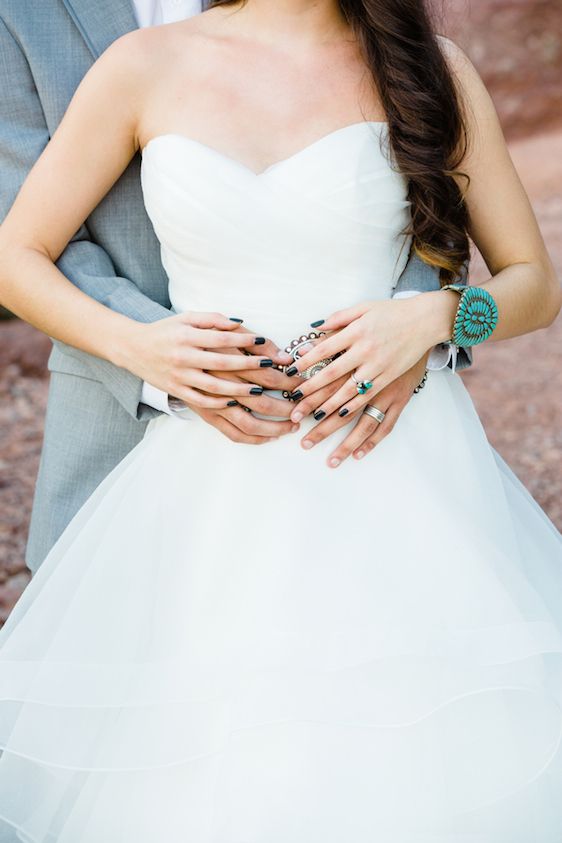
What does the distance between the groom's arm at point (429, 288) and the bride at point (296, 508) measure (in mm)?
27

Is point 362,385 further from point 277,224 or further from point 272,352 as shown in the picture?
point 277,224

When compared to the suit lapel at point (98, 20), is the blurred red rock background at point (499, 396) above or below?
below

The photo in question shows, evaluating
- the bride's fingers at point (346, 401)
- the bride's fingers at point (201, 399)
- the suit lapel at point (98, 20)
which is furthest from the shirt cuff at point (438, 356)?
the suit lapel at point (98, 20)

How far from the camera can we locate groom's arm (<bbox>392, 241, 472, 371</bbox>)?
2197 mm

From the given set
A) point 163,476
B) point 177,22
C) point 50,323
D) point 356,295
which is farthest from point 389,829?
point 177,22

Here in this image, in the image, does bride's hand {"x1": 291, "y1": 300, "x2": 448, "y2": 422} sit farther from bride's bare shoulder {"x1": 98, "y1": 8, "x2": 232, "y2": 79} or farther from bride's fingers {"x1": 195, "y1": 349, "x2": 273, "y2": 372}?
bride's bare shoulder {"x1": 98, "y1": 8, "x2": 232, "y2": 79}

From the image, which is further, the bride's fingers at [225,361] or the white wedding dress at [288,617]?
the bride's fingers at [225,361]

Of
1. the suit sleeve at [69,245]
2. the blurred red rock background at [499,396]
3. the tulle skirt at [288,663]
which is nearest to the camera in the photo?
the tulle skirt at [288,663]

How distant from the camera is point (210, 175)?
207 centimetres

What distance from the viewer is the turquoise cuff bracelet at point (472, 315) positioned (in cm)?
212

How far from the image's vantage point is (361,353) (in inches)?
78.1

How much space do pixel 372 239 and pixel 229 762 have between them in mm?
1075

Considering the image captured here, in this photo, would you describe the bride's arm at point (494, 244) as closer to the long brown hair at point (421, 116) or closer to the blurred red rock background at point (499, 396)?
the long brown hair at point (421, 116)

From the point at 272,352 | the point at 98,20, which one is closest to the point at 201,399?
the point at 272,352
